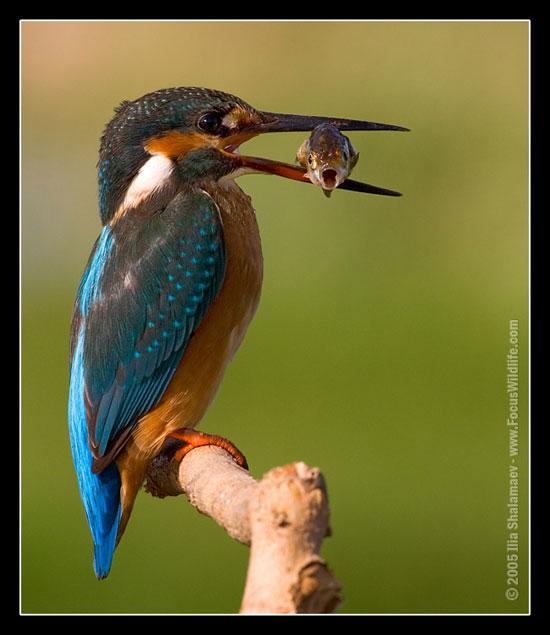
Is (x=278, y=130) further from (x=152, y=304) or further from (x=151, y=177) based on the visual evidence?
(x=152, y=304)

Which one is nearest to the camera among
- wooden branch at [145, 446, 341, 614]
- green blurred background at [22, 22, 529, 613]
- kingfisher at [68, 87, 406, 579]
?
wooden branch at [145, 446, 341, 614]

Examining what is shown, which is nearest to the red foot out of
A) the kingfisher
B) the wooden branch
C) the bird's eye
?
the kingfisher

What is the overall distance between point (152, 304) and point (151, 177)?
344 millimetres

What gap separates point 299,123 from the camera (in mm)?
3076

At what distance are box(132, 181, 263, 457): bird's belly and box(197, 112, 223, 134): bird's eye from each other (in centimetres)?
16

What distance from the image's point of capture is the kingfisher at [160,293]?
2957mm

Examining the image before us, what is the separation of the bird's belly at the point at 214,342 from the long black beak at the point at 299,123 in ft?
0.67

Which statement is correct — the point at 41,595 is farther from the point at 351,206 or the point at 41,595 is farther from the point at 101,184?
the point at 351,206

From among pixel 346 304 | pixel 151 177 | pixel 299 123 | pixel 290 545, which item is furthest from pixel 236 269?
pixel 346 304

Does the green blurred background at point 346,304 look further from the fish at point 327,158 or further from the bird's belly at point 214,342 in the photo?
the fish at point 327,158

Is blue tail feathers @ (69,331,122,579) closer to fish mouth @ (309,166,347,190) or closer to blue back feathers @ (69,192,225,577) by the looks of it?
blue back feathers @ (69,192,225,577)

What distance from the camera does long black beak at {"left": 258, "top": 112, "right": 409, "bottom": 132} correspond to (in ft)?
9.97

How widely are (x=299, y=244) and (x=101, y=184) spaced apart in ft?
8.57

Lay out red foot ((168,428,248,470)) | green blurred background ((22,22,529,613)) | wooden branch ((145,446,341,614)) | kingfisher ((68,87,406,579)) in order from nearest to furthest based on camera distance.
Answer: wooden branch ((145,446,341,614)) < red foot ((168,428,248,470)) < kingfisher ((68,87,406,579)) < green blurred background ((22,22,529,613))
